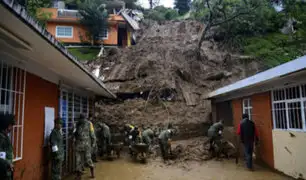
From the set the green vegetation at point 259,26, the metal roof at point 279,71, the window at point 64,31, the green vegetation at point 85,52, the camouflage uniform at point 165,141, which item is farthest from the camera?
the window at point 64,31

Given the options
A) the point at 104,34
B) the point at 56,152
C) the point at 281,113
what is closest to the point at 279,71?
the point at 281,113

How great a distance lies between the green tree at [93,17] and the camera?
23469 millimetres

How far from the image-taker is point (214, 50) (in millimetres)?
21297

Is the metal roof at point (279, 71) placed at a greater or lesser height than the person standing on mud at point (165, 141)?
greater

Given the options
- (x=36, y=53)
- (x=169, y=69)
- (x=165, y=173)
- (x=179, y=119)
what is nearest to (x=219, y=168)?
(x=165, y=173)

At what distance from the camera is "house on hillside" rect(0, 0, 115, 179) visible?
2.94 meters

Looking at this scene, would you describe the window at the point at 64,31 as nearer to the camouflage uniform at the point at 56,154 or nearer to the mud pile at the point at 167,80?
the mud pile at the point at 167,80

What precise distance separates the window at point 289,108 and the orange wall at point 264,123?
1.00 feet

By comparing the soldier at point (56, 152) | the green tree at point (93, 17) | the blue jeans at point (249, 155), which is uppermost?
the green tree at point (93, 17)

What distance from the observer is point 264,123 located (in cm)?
804

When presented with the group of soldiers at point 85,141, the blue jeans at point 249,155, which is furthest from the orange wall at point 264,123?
the blue jeans at point 249,155

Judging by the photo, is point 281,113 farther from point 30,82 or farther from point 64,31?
point 64,31

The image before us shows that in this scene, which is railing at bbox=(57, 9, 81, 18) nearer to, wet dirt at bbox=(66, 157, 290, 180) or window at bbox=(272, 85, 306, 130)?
wet dirt at bbox=(66, 157, 290, 180)

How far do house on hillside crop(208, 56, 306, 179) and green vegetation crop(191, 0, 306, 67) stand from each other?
10330mm
